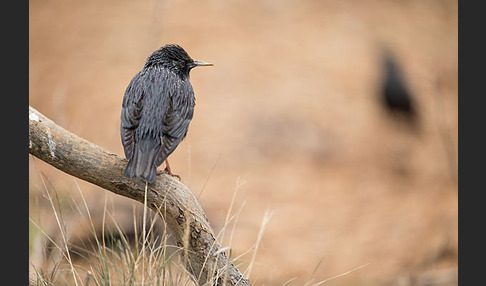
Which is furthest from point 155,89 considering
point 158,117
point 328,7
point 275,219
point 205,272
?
point 328,7

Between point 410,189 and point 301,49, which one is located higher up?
point 301,49

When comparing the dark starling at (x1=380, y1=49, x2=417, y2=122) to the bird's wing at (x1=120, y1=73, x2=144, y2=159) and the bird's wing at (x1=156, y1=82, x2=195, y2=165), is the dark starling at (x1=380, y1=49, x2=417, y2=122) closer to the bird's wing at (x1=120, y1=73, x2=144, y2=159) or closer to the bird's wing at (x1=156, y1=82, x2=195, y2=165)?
the bird's wing at (x1=156, y1=82, x2=195, y2=165)

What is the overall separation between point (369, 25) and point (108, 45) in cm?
478

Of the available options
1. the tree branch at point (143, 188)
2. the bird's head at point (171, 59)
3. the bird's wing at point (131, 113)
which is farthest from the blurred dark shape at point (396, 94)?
the tree branch at point (143, 188)

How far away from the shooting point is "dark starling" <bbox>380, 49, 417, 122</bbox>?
34.2ft

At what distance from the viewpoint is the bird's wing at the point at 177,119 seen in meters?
3.85

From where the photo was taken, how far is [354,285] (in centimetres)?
722

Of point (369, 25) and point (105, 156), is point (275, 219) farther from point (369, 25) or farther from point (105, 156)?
point (105, 156)

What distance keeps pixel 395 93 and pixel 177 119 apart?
23.8 ft

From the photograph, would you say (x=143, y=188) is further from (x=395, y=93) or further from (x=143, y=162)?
(x=395, y=93)

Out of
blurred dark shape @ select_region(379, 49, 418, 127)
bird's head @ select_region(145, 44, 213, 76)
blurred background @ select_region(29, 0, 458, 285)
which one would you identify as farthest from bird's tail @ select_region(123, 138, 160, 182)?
blurred dark shape @ select_region(379, 49, 418, 127)

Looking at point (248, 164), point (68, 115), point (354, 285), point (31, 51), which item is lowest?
point (354, 285)

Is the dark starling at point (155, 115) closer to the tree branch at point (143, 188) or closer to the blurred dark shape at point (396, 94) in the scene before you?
the tree branch at point (143, 188)

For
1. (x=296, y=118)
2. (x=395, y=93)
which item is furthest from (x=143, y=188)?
(x=395, y=93)
